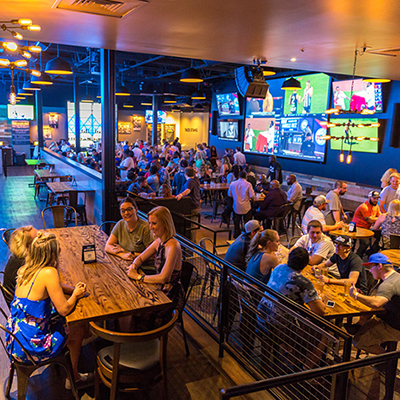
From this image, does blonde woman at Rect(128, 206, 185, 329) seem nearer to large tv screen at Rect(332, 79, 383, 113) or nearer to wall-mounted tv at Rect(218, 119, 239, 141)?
large tv screen at Rect(332, 79, 383, 113)

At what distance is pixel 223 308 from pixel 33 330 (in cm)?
154

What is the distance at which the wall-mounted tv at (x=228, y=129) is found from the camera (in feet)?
51.6

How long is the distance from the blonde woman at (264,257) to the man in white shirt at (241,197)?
3490mm

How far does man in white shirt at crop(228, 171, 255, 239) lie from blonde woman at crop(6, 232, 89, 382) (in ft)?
16.2

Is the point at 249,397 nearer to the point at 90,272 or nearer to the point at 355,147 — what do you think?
the point at 90,272

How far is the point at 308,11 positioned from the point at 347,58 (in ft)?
9.44

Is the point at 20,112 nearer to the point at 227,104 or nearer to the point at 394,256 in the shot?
the point at 227,104

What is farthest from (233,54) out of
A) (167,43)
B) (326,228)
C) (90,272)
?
(90,272)

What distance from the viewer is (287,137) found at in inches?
506

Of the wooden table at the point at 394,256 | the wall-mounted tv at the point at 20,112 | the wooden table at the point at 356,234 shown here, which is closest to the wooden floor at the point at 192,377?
the wooden table at the point at 394,256

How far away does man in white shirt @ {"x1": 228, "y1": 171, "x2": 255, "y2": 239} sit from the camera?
23.7ft

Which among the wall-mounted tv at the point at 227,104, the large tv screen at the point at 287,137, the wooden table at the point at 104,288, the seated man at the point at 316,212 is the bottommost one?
the wooden table at the point at 104,288

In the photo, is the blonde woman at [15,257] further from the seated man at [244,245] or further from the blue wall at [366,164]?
the blue wall at [366,164]

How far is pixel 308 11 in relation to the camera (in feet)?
11.7
